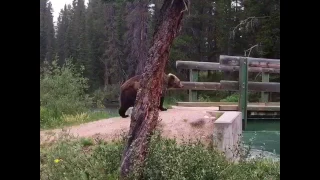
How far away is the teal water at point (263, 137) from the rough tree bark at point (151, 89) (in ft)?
2.83

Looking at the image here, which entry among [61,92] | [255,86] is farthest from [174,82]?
[61,92]

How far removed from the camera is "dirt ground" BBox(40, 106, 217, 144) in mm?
3176

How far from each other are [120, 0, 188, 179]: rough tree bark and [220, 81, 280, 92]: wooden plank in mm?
1007

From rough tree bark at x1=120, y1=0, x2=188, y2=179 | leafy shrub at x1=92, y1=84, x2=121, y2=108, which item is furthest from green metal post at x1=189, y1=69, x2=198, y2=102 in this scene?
rough tree bark at x1=120, y1=0, x2=188, y2=179

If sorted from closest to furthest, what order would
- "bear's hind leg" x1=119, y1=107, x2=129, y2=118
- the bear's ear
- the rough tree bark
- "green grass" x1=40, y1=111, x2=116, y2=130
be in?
the rough tree bark < the bear's ear < "bear's hind leg" x1=119, y1=107, x2=129, y2=118 < "green grass" x1=40, y1=111, x2=116, y2=130

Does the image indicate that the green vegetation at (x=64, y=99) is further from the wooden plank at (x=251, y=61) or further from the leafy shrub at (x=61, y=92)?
the wooden plank at (x=251, y=61)

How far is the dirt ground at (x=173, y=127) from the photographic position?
318 centimetres

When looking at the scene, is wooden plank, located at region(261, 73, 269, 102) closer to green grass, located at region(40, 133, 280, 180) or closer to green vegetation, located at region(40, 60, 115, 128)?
green grass, located at region(40, 133, 280, 180)

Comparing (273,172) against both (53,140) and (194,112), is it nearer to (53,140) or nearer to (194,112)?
(194,112)

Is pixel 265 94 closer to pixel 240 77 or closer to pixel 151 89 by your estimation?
pixel 240 77

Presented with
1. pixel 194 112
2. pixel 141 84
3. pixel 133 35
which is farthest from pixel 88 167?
pixel 194 112

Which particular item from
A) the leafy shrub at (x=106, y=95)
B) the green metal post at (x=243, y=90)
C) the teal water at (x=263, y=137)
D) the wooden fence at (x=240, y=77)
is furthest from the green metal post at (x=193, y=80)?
the leafy shrub at (x=106, y=95)

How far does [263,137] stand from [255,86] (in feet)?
1.33

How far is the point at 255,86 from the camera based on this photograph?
3059 mm
